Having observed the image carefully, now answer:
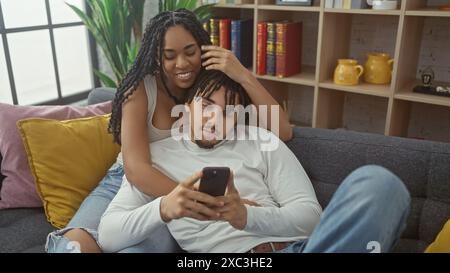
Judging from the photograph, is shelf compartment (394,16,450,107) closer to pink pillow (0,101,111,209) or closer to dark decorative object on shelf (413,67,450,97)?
dark decorative object on shelf (413,67,450,97)

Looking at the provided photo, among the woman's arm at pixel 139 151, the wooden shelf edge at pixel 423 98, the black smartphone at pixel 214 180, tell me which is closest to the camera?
the black smartphone at pixel 214 180

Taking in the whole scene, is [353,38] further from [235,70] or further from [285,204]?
[285,204]

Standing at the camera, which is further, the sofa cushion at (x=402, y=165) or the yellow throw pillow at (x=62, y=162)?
the yellow throw pillow at (x=62, y=162)

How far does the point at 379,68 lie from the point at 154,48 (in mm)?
1387

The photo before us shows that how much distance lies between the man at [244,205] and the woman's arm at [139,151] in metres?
0.05

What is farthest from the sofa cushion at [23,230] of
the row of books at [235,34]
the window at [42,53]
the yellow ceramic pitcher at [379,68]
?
the yellow ceramic pitcher at [379,68]

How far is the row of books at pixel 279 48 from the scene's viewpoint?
Result: 234 centimetres

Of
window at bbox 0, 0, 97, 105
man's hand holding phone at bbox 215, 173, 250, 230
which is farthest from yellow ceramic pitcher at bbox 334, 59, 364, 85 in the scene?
window at bbox 0, 0, 97, 105

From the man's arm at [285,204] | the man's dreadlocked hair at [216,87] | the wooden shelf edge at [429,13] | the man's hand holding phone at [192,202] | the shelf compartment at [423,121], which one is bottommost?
the shelf compartment at [423,121]

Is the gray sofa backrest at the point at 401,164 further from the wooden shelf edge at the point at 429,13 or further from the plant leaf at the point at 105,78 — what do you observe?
the plant leaf at the point at 105,78

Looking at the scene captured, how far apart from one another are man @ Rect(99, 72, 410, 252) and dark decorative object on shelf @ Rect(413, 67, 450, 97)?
115 centimetres

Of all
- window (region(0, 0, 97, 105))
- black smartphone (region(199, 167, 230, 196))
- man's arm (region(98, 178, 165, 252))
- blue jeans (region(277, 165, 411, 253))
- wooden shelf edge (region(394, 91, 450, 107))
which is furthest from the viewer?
window (region(0, 0, 97, 105))

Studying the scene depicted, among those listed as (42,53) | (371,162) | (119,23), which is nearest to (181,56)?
(371,162)

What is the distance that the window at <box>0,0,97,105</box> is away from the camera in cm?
259
